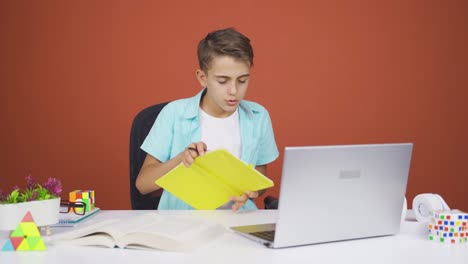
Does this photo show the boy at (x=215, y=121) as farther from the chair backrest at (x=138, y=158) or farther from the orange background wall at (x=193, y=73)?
the orange background wall at (x=193, y=73)

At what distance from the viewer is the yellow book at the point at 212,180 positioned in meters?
1.74

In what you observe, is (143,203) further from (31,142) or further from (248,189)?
(31,142)

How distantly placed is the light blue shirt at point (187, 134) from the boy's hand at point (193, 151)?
64cm

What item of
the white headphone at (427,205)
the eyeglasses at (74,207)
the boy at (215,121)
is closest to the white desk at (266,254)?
the white headphone at (427,205)

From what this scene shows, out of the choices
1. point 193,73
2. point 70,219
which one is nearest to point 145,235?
point 70,219

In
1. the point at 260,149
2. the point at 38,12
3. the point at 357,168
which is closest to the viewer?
the point at 357,168

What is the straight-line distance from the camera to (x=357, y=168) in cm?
154

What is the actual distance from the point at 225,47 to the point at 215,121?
1.08 ft

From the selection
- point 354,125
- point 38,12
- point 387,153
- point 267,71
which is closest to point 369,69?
point 354,125

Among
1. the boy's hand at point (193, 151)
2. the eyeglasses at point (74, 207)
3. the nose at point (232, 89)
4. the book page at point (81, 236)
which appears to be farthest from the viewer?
the nose at point (232, 89)

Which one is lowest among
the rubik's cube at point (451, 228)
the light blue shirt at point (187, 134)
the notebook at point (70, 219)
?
the notebook at point (70, 219)

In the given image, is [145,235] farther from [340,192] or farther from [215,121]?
[215,121]

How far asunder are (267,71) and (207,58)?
129 centimetres

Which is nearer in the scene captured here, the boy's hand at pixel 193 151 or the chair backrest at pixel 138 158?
the boy's hand at pixel 193 151
